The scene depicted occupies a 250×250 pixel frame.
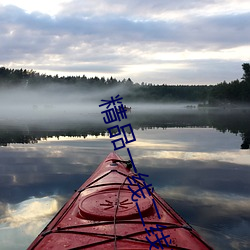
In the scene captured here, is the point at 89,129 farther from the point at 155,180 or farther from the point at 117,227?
the point at 117,227

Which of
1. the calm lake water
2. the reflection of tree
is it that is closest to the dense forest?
the reflection of tree

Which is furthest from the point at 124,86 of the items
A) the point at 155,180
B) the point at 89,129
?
the point at 155,180

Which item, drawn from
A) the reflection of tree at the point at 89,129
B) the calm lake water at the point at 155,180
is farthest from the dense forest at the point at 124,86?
the calm lake water at the point at 155,180

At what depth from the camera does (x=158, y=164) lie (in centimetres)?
1366

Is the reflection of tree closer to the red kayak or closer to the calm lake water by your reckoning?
the calm lake water

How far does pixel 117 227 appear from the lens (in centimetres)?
481

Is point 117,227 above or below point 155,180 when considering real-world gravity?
above

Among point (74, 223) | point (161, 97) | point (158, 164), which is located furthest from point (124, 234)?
point (161, 97)

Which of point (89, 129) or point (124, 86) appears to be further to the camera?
point (124, 86)

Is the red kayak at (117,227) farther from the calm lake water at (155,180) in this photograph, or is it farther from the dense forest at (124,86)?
the dense forest at (124,86)

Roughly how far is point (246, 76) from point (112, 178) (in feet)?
369

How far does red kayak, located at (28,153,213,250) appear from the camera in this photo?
14.4ft

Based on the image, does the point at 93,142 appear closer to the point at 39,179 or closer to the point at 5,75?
the point at 39,179

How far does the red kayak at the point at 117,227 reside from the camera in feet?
14.4
